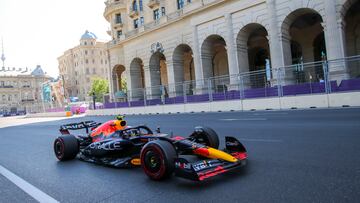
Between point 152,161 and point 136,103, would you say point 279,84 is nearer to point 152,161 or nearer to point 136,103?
point 152,161

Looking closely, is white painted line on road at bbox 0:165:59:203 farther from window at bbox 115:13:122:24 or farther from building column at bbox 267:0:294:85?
window at bbox 115:13:122:24

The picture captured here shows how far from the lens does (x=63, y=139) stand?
20.6 ft

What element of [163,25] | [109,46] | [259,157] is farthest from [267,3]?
[109,46]

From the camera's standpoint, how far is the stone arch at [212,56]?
3066cm

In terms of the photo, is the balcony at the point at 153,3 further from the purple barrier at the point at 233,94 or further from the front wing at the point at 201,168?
the front wing at the point at 201,168

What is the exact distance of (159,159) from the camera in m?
4.20

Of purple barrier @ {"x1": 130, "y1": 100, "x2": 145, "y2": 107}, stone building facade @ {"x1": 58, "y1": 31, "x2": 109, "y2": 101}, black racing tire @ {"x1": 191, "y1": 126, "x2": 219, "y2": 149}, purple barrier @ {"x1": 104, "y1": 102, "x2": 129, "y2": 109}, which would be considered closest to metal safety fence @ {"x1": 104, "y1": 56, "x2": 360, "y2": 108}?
purple barrier @ {"x1": 130, "y1": 100, "x2": 145, "y2": 107}

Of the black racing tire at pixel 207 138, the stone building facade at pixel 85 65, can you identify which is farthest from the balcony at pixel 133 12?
the stone building facade at pixel 85 65

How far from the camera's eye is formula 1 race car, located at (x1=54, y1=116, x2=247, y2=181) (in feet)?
13.0

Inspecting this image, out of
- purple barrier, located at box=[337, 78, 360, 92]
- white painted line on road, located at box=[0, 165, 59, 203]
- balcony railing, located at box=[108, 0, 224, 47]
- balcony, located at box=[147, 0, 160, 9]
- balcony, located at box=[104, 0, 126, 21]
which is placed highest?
balcony, located at box=[104, 0, 126, 21]

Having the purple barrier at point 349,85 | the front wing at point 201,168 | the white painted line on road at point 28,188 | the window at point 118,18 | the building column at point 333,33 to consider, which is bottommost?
the white painted line on road at point 28,188

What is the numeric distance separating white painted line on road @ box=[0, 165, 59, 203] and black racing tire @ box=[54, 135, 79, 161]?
1015mm

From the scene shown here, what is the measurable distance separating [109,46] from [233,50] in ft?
78.7

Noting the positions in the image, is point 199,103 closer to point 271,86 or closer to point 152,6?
point 271,86
